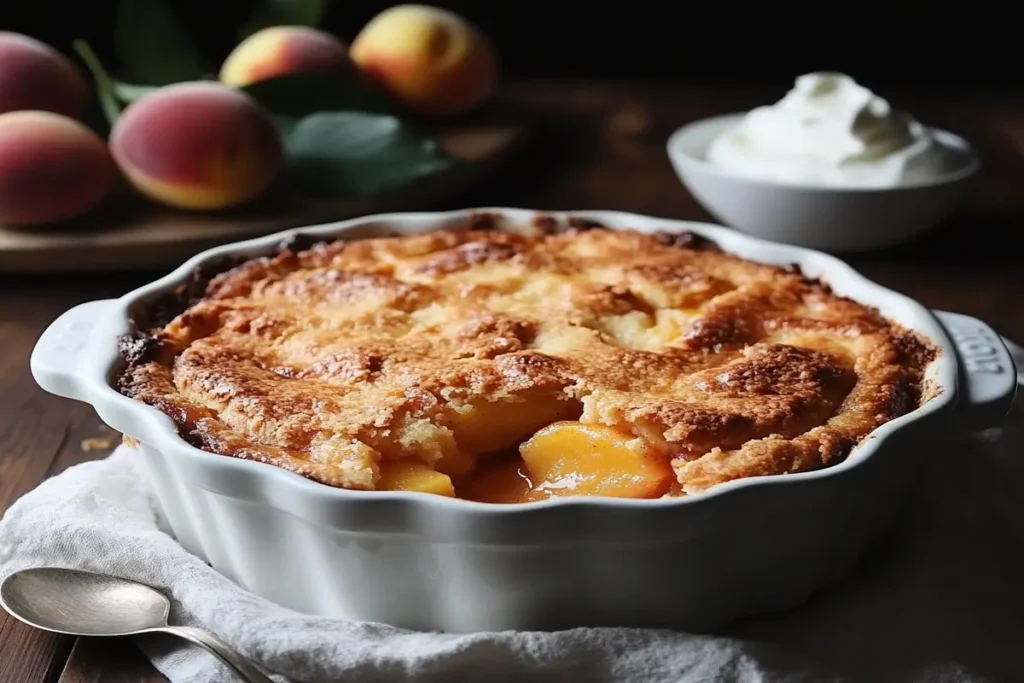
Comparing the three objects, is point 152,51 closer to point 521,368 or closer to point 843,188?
point 843,188

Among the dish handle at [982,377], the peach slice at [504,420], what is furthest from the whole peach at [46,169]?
the dish handle at [982,377]

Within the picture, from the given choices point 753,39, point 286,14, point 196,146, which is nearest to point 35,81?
point 196,146

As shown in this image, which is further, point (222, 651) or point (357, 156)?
point (357, 156)

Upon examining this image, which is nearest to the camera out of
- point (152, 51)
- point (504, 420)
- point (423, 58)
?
point (504, 420)

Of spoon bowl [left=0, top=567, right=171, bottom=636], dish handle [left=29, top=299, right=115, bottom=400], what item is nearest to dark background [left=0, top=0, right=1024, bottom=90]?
dish handle [left=29, top=299, right=115, bottom=400]

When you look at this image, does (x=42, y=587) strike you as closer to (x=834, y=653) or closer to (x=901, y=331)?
(x=834, y=653)

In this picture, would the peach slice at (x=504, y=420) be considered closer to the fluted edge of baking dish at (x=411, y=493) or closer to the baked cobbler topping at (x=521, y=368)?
the baked cobbler topping at (x=521, y=368)
